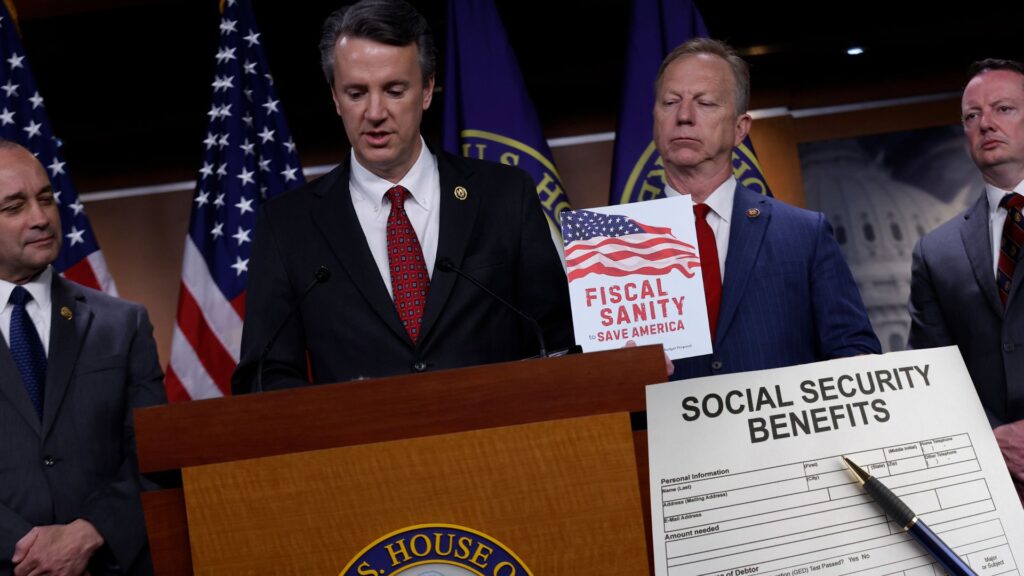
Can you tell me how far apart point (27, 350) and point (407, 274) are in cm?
108

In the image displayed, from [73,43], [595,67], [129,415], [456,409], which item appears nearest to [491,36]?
[595,67]

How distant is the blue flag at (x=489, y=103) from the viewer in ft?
12.2

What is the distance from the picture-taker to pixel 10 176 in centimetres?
262

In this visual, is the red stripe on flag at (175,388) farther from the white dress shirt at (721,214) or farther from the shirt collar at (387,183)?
the white dress shirt at (721,214)

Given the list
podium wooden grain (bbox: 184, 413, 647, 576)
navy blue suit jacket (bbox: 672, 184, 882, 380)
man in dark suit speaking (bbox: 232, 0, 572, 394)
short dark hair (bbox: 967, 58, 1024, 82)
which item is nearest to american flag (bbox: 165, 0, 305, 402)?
man in dark suit speaking (bbox: 232, 0, 572, 394)

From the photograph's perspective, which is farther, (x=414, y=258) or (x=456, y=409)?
(x=414, y=258)

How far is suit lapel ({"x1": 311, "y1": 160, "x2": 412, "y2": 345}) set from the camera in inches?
80.4

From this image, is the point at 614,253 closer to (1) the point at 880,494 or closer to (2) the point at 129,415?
(1) the point at 880,494

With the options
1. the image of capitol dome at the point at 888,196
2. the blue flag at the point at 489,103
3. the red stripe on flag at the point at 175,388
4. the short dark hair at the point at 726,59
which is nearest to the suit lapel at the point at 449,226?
the short dark hair at the point at 726,59

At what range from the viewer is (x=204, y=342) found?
3.65 m

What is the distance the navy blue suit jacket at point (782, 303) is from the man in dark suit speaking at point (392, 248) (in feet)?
1.22

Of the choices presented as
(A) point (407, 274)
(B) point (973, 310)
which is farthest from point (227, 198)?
(B) point (973, 310)

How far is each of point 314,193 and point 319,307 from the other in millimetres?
301

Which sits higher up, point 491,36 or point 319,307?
point 491,36
